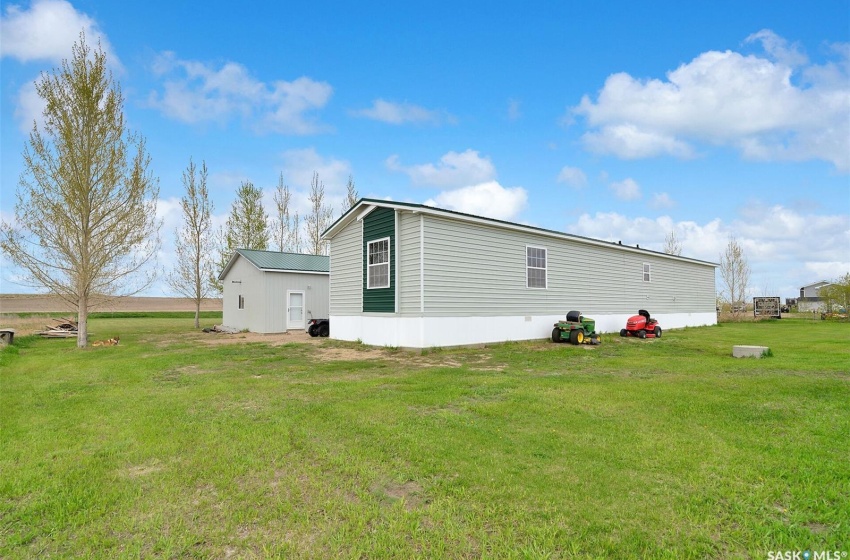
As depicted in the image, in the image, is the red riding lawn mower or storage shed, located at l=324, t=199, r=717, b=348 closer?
storage shed, located at l=324, t=199, r=717, b=348

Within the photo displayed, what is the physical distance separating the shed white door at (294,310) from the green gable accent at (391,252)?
27.9 feet

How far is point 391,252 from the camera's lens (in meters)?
14.2

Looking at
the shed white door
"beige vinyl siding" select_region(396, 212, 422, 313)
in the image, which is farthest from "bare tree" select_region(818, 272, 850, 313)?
the shed white door

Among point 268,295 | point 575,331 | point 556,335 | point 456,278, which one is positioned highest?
point 456,278

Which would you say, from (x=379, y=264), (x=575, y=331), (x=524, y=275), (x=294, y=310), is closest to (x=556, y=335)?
(x=575, y=331)

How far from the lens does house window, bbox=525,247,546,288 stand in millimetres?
16062

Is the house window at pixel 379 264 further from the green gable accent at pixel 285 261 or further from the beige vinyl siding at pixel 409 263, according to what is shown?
the green gable accent at pixel 285 261

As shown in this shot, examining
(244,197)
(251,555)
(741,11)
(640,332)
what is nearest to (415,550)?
(251,555)

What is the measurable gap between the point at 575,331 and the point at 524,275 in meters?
2.68

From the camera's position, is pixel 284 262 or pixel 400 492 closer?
pixel 400 492

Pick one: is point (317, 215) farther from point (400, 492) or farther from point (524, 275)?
point (400, 492)

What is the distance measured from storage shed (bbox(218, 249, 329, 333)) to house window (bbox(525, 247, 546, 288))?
38.7 feet

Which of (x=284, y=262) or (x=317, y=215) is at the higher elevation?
(x=317, y=215)

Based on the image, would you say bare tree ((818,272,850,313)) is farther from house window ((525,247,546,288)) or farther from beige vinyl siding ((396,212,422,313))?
beige vinyl siding ((396,212,422,313))
